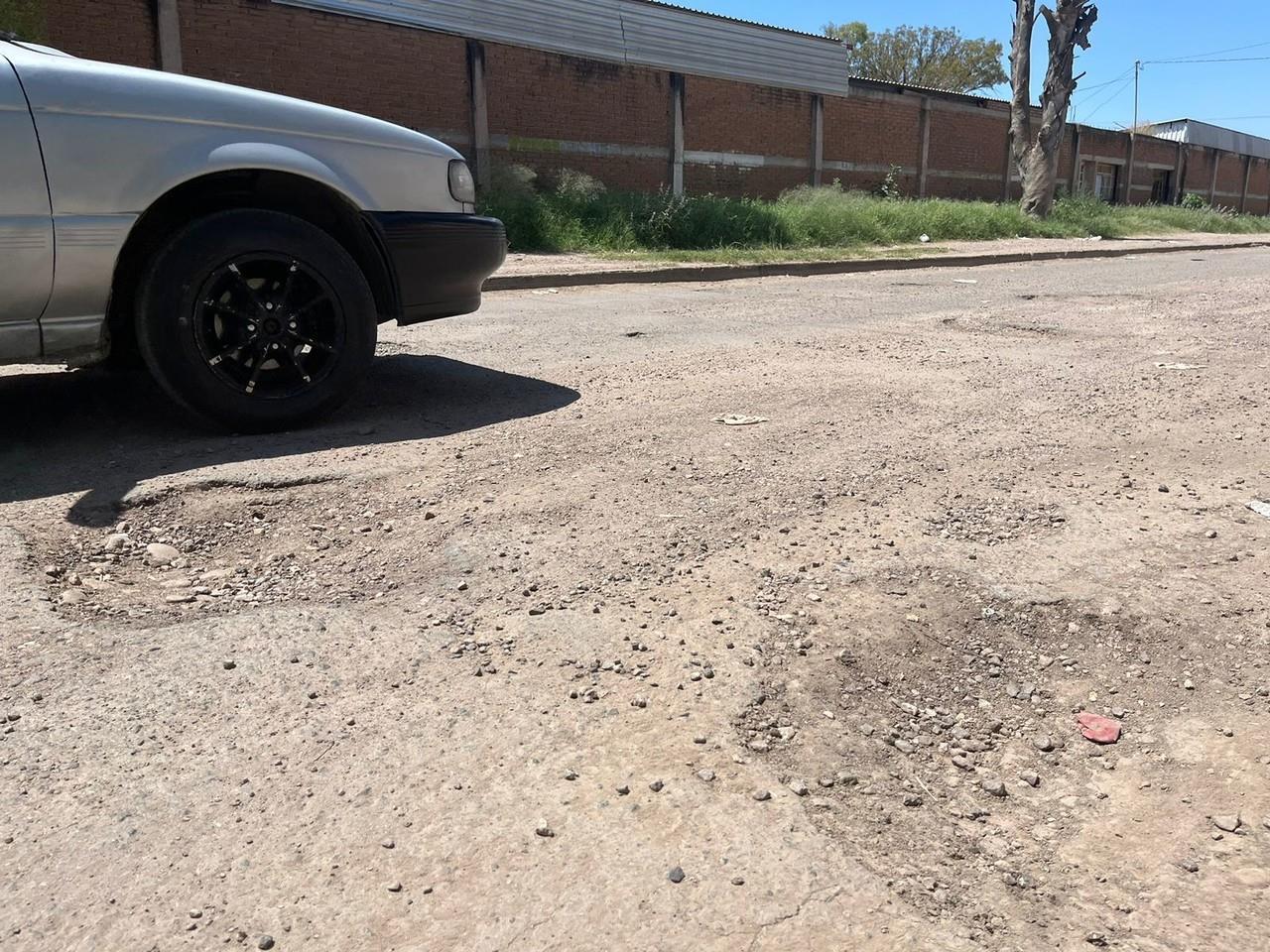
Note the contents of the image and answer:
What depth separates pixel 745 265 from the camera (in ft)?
40.9

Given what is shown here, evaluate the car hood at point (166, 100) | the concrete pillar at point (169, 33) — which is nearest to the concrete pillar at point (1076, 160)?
the concrete pillar at point (169, 33)

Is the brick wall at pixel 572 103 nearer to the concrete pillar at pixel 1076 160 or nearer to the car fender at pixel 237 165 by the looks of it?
the concrete pillar at pixel 1076 160

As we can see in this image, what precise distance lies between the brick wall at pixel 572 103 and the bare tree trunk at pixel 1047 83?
11.3ft

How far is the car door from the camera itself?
334 centimetres

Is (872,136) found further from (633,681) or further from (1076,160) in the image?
(633,681)

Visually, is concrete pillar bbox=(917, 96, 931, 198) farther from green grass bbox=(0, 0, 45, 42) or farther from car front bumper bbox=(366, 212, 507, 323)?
car front bumper bbox=(366, 212, 507, 323)

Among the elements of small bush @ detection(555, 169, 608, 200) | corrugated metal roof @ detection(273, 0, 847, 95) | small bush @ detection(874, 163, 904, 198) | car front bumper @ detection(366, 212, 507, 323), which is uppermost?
corrugated metal roof @ detection(273, 0, 847, 95)

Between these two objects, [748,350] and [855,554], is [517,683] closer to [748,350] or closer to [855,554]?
[855,554]

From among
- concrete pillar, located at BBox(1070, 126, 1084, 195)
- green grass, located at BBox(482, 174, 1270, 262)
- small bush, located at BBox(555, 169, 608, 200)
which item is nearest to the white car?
green grass, located at BBox(482, 174, 1270, 262)

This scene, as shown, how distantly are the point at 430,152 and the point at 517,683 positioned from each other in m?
2.95

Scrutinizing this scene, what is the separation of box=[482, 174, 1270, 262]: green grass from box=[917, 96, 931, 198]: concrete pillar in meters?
5.58

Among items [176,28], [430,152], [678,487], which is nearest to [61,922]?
[678,487]

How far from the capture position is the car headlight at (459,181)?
A: 4.41 metres

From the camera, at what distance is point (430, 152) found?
4.33 m
